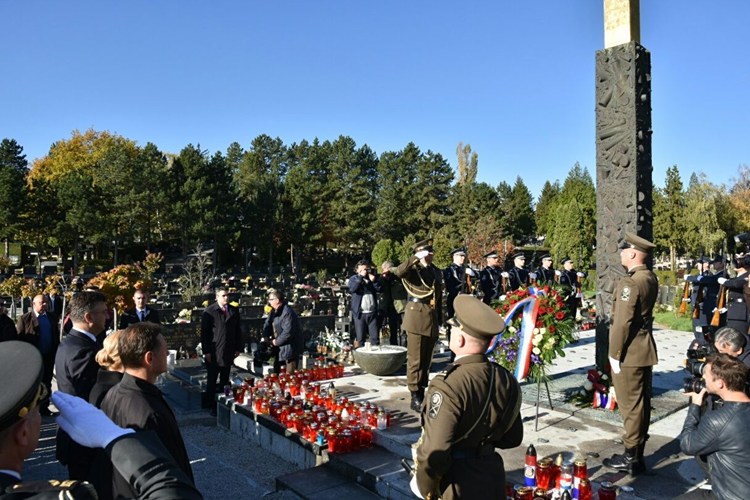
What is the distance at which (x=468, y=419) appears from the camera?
295cm

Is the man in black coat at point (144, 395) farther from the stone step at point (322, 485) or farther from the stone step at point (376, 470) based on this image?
the stone step at point (322, 485)

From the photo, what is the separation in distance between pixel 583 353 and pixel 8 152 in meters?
59.2

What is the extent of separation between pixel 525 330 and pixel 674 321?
13339mm

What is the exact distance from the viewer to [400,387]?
862cm

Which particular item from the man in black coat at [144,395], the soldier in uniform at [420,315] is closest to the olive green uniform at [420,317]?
the soldier in uniform at [420,315]

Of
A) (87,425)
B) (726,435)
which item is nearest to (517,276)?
(726,435)

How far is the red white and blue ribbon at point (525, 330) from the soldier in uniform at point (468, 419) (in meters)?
3.67

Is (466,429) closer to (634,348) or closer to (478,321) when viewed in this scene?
(478,321)

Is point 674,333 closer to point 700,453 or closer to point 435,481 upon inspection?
point 700,453

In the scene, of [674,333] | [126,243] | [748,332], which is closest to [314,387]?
[748,332]

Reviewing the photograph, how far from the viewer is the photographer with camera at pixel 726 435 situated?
311cm

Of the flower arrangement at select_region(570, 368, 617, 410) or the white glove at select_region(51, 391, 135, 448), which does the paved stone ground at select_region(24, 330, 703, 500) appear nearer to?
the flower arrangement at select_region(570, 368, 617, 410)

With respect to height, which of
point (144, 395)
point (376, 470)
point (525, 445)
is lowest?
point (376, 470)

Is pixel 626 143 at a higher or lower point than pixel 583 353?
higher
